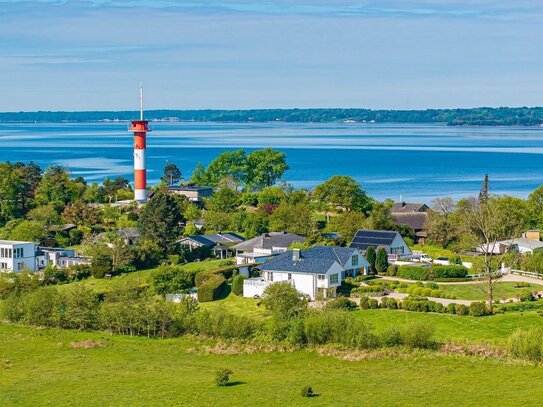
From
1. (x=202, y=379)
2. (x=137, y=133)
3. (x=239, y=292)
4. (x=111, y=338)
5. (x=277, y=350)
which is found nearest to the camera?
(x=202, y=379)

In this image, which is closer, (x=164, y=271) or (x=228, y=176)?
(x=164, y=271)

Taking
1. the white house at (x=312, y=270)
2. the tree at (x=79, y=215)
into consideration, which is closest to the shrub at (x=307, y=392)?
the white house at (x=312, y=270)

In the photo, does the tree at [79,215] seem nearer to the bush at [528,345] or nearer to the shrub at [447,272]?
the shrub at [447,272]

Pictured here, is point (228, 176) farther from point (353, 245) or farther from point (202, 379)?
point (202, 379)

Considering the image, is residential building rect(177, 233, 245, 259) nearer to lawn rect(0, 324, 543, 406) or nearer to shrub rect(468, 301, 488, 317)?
lawn rect(0, 324, 543, 406)

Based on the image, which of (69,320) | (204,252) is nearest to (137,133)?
(204,252)

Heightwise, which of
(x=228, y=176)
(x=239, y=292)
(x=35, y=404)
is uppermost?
(x=228, y=176)

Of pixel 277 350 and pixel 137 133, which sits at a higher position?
pixel 137 133

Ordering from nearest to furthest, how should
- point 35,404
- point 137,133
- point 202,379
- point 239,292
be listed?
point 35,404 < point 202,379 < point 239,292 < point 137,133
